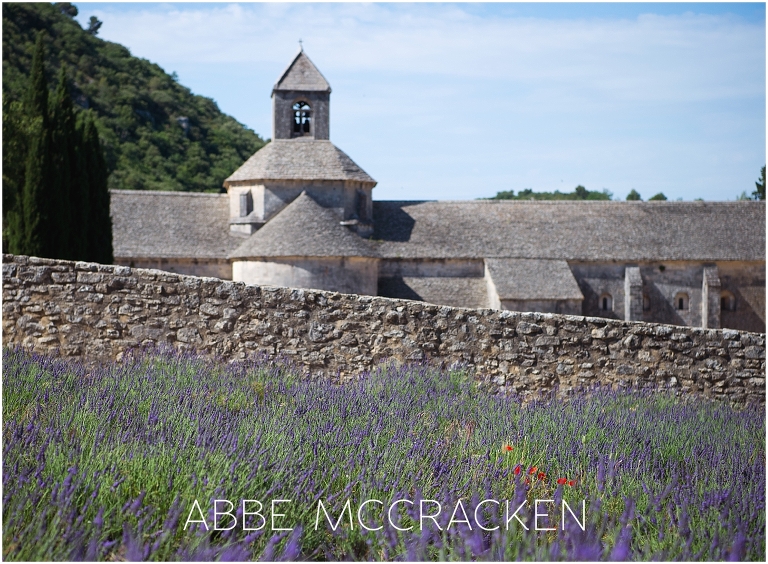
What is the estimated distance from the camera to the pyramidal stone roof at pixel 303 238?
27.2m

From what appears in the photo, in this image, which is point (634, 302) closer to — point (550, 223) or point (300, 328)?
point (550, 223)

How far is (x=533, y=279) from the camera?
29578 mm

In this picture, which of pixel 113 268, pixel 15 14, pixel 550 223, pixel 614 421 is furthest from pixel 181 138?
pixel 614 421

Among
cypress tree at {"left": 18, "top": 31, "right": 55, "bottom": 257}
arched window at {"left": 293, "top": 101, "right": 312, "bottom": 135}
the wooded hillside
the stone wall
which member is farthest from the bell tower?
the stone wall

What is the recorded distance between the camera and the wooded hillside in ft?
165

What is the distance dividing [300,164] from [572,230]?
11451mm

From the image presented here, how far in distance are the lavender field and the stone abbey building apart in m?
21.0

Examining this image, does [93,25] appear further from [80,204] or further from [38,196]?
[38,196]

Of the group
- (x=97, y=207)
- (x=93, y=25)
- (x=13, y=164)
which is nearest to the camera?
(x=13, y=164)

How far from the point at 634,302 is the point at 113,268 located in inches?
1005

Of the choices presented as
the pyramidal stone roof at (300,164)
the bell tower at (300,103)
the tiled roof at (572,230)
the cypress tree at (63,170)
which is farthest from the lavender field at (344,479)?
the bell tower at (300,103)

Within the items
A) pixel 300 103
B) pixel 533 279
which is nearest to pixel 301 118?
pixel 300 103

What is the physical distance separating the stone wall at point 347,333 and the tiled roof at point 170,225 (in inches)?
816

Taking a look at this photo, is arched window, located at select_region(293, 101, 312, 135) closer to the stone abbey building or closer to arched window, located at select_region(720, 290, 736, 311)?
the stone abbey building
